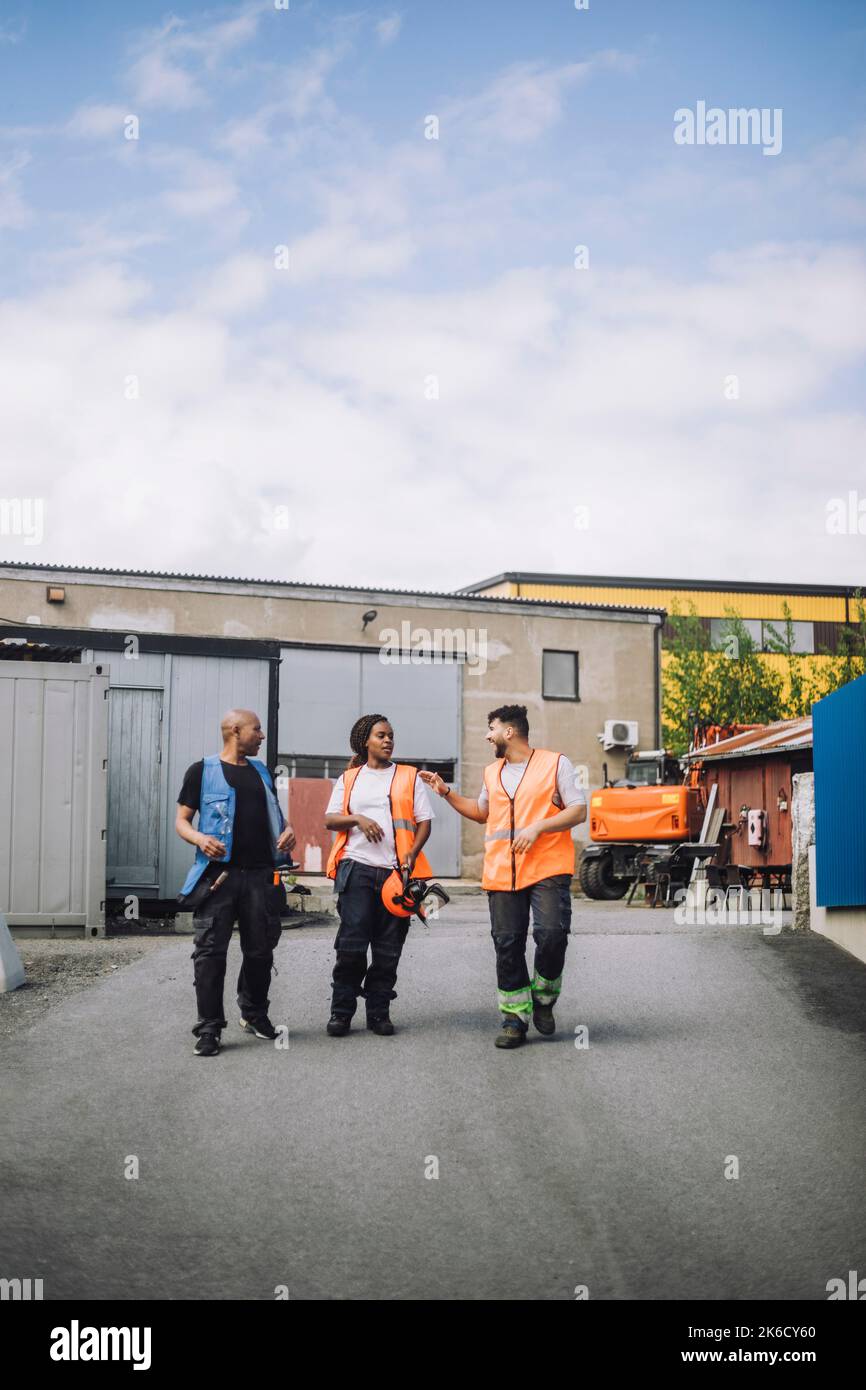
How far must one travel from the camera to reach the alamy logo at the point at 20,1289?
428 centimetres

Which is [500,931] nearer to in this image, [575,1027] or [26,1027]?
[575,1027]

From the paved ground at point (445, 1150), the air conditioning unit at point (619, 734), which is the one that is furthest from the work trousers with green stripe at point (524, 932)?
the air conditioning unit at point (619, 734)

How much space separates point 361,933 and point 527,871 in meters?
0.98

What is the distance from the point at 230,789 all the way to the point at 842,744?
543 centimetres

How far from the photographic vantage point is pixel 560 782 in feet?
25.7

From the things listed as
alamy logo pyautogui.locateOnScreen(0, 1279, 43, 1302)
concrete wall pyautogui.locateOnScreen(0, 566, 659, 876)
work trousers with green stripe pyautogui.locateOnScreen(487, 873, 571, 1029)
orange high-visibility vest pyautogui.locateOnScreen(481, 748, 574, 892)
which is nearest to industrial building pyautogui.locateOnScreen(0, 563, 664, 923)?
concrete wall pyautogui.locateOnScreen(0, 566, 659, 876)

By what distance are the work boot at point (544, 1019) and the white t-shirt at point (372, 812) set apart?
3.70 ft

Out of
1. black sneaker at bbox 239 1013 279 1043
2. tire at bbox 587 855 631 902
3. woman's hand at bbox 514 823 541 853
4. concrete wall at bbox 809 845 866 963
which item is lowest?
tire at bbox 587 855 631 902

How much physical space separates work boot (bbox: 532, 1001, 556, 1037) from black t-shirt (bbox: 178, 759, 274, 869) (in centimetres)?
167

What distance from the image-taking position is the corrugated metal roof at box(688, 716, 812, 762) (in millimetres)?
18188

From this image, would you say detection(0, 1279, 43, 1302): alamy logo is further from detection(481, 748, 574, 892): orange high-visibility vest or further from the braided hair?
the braided hair
